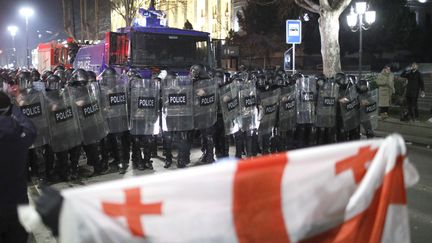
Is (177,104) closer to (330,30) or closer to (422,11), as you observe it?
(330,30)

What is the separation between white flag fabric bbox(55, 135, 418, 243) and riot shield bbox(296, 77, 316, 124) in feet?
24.8

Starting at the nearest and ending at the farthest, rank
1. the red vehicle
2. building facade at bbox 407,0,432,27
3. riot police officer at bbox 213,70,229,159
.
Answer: riot police officer at bbox 213,70,229,159 < the red vehicle < building facade at bbox 407,0,432,27

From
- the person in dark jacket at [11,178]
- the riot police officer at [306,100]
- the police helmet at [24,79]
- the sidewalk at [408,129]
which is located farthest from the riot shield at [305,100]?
the person in dark jacket at [11,178]

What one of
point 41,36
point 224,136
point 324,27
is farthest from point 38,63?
point 41,36

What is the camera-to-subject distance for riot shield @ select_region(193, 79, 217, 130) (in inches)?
374

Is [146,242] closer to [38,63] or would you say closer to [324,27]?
[324,27]

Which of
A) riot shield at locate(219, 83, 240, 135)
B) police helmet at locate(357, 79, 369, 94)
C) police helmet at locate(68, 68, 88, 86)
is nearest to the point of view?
police helmet at locate(68, 68, 88, 86)

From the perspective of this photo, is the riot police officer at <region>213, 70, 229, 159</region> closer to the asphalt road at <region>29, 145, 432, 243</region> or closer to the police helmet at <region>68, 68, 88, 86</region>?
the asphalt road at <region>29, 145, 432, 243</region>

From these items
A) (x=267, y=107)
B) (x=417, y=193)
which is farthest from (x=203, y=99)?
(x=417, y=193)

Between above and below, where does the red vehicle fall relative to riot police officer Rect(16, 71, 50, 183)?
above

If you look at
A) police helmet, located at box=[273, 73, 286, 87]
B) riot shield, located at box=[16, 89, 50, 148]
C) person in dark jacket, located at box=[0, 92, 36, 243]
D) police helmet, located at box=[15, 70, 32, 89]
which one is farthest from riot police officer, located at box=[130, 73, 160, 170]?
person in dark jacket, located at box=[0, 92, 36, 243]

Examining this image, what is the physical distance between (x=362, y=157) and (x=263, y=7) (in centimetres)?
4367

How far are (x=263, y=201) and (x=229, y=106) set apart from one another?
284 inches

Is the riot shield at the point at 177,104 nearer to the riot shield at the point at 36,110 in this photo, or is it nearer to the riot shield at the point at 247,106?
the riot shield at the point at 247,106
